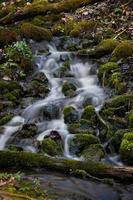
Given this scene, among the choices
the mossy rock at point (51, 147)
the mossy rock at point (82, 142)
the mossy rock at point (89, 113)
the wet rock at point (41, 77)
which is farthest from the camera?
the wet rock at point (41, 77)

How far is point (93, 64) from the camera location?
13.3 meters

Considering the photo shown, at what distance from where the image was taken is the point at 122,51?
12.9m

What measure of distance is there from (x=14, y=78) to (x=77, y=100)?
2.39 meters

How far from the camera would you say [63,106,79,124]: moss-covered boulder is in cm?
1048

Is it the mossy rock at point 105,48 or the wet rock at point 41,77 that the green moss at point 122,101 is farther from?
the mossy rock at point 105,48

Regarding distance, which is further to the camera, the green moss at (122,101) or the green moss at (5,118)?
the green moss at (5,118)

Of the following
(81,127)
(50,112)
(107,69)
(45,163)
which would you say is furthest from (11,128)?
(107,69)

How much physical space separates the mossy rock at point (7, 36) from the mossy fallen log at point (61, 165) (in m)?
7.90

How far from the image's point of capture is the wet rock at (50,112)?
35.5ft

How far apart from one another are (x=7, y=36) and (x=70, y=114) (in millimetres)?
5505

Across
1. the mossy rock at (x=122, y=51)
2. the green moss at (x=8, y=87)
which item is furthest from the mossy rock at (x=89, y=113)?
the mossy rock at (x=122, y=51)

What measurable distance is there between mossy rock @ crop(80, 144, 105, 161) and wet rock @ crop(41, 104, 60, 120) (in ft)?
6.70

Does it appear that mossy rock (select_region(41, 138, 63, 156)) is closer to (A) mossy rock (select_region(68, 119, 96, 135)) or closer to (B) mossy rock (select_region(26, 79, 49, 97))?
(A) mossy rock (select_region(68, 119, 96, 135))

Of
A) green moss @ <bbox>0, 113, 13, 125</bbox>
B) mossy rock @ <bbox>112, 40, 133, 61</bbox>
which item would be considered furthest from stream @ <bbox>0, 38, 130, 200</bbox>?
mossy rock @ <bbox>112, 40, 133, 61</bbox>
